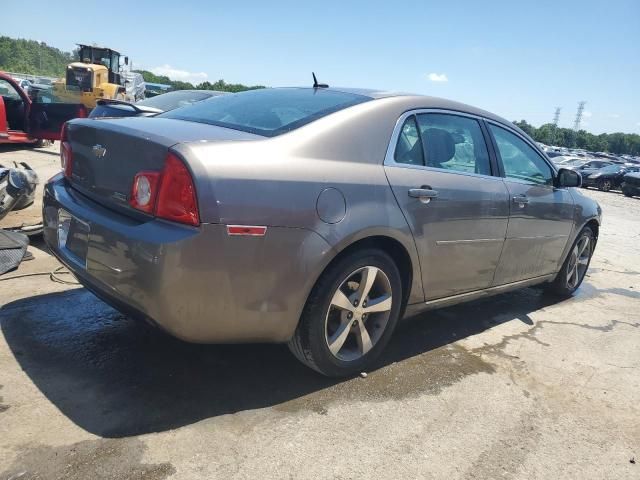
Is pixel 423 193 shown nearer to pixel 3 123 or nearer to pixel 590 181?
pixel 3 123

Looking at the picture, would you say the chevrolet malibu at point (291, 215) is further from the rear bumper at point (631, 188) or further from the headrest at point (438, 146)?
the rear bumper at point (631, 188)

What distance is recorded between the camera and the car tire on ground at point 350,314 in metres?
2.65

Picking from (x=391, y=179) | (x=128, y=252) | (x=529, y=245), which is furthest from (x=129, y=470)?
(x=529, y=245)

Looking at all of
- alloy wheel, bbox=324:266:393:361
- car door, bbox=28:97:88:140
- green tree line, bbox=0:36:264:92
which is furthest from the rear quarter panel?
green tree line, bbox=0:36:264:92

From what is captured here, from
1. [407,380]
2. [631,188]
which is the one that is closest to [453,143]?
[407,380]

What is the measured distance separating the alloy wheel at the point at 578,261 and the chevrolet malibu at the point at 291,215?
1.61 metres

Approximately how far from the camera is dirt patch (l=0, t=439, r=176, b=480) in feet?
6.49

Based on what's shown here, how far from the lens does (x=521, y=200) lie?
12.5 ft

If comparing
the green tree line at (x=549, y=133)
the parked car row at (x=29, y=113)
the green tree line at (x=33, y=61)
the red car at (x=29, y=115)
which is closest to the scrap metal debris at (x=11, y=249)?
the parked car row at (x=29, y=113)

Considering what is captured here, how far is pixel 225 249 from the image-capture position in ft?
7.34

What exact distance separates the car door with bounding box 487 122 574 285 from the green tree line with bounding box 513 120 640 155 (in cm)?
10863

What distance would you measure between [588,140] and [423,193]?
119 m

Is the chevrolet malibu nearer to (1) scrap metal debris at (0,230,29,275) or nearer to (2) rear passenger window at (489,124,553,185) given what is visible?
(2) rear passenger window at (489,124,553,185)

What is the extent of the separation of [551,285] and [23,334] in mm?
4392
